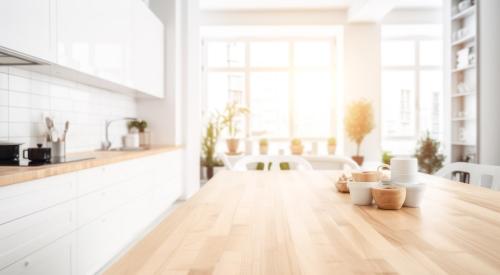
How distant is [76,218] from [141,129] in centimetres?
256

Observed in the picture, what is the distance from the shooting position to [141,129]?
473cm

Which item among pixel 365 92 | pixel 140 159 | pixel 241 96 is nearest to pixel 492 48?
pixel 365 92

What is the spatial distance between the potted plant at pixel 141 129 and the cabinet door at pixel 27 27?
7.81 ft

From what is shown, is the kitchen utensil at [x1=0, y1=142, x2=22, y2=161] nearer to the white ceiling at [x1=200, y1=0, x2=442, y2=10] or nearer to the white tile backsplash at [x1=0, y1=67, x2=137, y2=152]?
the white tile backsplash at [x1=0, y1=67, x2=137, y2=152]

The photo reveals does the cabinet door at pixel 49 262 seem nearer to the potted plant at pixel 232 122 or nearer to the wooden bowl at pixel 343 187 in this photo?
the wooden bowl at pixel 343 187

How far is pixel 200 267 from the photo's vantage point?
677 mm

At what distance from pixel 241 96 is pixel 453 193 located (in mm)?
6492

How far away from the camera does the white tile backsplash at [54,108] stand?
246cm

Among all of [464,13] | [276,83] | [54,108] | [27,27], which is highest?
[464,13]

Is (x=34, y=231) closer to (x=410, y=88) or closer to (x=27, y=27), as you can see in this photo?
(x=27, y=27)

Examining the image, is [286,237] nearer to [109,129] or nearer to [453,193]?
[453,193]

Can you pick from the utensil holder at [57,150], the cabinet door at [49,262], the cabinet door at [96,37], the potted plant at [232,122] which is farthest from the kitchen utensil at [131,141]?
the potted plant at [232,122]

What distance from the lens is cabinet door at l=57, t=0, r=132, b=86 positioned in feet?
8.29

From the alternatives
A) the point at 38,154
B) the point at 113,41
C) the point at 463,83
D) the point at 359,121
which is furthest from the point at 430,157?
the point at 38,154
